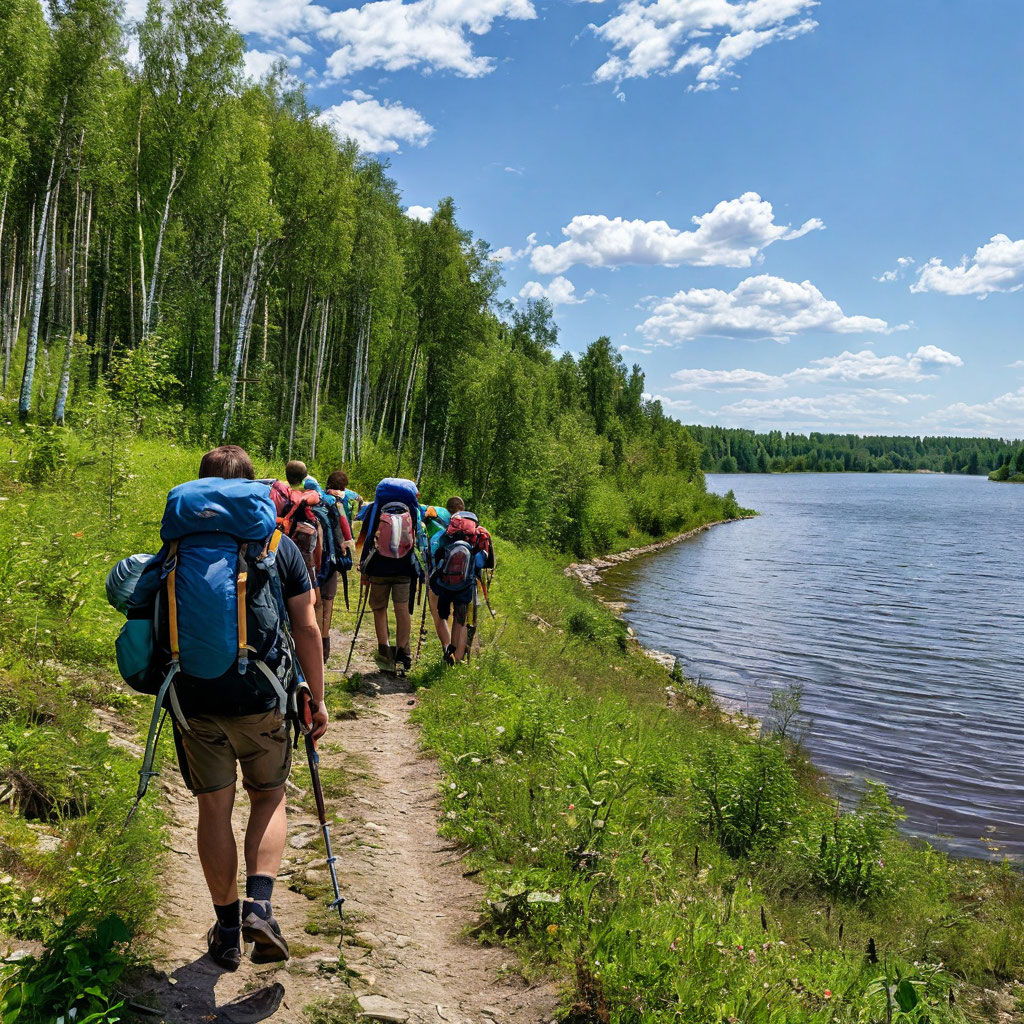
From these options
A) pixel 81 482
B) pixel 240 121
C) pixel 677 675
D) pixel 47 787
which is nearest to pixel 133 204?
pixel 240 121

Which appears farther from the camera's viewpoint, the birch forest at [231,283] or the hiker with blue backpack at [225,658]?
the birch forest at [231,283]

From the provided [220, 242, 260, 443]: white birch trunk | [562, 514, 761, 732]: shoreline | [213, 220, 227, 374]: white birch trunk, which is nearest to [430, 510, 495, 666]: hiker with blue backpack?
[562, 514, 761, 732]: shoreline

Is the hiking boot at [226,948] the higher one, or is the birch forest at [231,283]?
the birch forest at [231,283]

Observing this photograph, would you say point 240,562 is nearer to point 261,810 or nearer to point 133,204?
point 261,810

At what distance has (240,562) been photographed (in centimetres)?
323

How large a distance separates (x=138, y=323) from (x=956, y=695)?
33.1 m

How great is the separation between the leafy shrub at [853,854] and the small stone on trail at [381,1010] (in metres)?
5.72

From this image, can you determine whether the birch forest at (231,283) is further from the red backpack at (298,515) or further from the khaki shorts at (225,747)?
the khaki shorts at (225,747)

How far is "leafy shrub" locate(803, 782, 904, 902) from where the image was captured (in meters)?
7.77

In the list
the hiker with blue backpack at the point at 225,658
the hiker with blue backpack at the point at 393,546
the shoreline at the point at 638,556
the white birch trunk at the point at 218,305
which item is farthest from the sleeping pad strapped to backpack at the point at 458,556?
the white birch trunk at the point at 218,305

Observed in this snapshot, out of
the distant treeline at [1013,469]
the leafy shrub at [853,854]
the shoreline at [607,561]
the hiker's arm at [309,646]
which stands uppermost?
the distant treeline at [1013,469]

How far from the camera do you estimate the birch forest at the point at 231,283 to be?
20.3m

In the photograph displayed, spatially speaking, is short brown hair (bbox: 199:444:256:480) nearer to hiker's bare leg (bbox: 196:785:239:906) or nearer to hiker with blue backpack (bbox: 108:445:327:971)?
hiker with blue backpack (bbox: 108:445:327:971)

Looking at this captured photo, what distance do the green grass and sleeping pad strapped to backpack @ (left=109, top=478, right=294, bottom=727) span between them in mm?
2322
